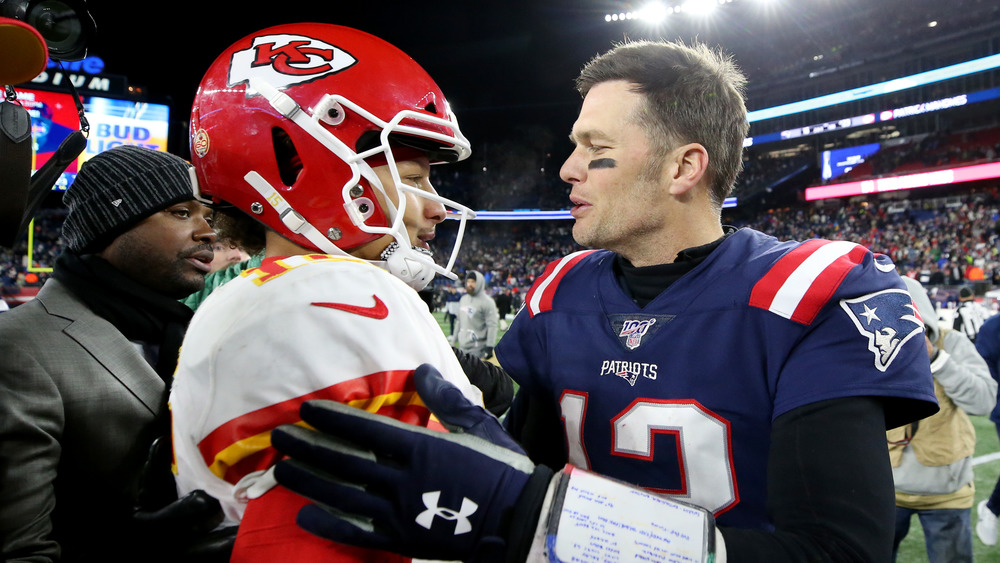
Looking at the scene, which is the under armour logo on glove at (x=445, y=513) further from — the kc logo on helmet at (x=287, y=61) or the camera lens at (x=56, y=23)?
the camera lens at (x=56, y=23)

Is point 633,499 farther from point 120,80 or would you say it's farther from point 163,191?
point 120,80

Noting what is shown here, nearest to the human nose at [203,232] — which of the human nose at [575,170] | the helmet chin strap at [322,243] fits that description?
the helmet chin strap at [322,243]

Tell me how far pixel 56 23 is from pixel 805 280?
1.76 meters

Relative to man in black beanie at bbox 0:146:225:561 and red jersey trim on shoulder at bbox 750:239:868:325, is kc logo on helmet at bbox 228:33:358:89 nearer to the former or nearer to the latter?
man in black beanie at bbox 0:146:225:561

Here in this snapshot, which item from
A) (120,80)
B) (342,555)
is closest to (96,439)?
(342,555)

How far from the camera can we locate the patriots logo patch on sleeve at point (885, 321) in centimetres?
116

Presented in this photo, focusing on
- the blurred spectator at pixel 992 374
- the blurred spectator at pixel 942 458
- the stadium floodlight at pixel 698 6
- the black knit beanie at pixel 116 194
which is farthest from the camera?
the stadium floodlight at pixel 698 6

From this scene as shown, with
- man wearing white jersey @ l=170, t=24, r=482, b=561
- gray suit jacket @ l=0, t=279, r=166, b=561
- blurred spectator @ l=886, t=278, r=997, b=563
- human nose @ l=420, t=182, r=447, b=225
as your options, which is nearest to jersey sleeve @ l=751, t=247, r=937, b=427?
man wearing white jersey @ l=170, t=24, r=482, b=561

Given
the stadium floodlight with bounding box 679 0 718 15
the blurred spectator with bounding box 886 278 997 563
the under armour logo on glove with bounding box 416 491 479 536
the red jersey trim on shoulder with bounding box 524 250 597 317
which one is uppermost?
the stadium floodlight with bounding box 679 0 718 15

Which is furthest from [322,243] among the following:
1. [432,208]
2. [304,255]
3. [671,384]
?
[671,384]

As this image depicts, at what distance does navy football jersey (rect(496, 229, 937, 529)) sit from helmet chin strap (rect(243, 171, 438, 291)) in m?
0.47

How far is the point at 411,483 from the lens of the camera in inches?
34.0

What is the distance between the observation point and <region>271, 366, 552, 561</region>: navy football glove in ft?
2.72

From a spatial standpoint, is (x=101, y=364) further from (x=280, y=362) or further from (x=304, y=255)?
(x=280, y=362)
